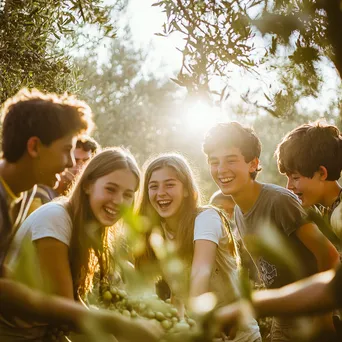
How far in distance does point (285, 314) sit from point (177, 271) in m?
0.19

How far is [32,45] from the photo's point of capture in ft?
22.9

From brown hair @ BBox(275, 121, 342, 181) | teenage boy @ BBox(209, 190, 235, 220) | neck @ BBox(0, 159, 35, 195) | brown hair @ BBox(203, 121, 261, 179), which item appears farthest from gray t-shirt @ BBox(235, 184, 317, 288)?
teenage boy @ BBox(209, 190, 235, 220)

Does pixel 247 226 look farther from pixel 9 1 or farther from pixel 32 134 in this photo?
pixel 9 1

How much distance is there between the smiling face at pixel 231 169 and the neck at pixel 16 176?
2.15 meters

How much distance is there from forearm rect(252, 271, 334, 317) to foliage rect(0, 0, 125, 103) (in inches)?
214

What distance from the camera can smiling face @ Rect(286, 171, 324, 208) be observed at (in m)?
3.76

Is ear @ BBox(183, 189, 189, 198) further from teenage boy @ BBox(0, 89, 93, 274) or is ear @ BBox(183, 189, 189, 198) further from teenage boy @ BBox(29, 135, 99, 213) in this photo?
teenage boy @ BBox(0, 89, 93, 274)

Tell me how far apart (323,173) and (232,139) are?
1217 millimetres

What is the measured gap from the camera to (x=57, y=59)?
765 cm

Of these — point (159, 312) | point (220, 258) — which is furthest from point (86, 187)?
point (159, 312)

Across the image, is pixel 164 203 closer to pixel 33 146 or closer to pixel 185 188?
pixel 185 188

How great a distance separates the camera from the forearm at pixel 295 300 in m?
0.80

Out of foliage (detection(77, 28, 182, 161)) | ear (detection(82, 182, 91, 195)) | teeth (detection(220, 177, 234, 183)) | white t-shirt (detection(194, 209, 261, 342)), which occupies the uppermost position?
foliage (detection(77, 28, 182, 161))

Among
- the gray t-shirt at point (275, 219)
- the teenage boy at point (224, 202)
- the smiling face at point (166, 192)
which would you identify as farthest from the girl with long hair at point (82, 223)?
the teenage boy at point (224, 202)
